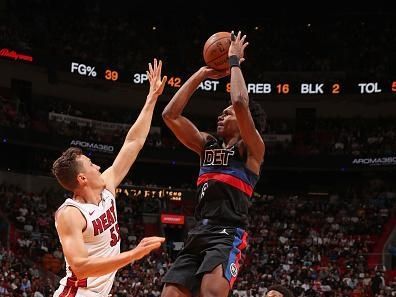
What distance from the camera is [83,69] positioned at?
29.2m

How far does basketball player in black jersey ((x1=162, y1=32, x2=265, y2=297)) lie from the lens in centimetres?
507

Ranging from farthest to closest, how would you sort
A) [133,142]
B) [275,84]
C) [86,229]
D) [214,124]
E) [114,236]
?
[214,124], [275,84], [133,142], [114,236], [86,229]

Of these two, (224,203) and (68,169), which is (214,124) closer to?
(224,203)

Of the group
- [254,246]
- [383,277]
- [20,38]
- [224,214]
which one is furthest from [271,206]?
[224,214]

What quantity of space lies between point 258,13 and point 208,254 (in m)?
32.5

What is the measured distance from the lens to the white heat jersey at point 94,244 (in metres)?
4.63

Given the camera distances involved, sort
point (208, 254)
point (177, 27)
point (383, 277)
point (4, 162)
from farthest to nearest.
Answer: point (177, 27) < point (4, 162) < point (383, 277) < point (208, 254)

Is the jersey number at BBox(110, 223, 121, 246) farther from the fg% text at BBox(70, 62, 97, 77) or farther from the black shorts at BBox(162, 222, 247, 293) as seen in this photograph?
the fg% text at BBox(70, 62, 97, 77)

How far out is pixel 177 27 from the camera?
1374 inches

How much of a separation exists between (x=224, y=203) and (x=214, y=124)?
27.3 metres

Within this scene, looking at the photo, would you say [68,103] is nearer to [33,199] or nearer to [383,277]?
[33,199]

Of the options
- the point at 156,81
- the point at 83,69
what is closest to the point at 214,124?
the point at 83,69

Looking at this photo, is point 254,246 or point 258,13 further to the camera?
point 258,13

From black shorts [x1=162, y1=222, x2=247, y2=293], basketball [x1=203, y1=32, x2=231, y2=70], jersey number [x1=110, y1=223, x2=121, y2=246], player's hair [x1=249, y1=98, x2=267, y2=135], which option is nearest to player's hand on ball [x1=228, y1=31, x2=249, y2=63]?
basketball [x1=203, y1=32, x2=231, y2=70]
